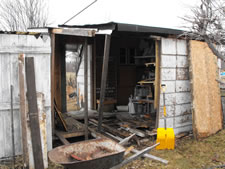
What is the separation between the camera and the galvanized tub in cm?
315

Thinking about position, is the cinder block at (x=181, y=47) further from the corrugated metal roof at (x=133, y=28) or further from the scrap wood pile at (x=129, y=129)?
the scrap wood pile at (x=129, y=129)

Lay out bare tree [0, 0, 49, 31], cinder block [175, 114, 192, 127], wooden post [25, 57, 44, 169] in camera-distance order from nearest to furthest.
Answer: wooden post [25, 57, 44, 169] < cinder block [175, 114, 192, 127] < bare tree [0, 0, 49, 31]

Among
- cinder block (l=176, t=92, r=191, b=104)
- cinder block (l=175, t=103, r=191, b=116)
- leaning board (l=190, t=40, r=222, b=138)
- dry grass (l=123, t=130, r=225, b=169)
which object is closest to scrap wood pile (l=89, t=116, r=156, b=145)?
dry grass (l=123, t=130, r=225, b=169)

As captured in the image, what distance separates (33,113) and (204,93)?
17.4 feet

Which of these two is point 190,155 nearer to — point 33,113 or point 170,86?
point 170,86

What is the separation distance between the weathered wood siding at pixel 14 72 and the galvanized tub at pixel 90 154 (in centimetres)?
146

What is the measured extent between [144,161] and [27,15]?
1670cm

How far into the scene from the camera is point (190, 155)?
528cm

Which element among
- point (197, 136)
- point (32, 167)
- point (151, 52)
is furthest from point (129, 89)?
point (32, 167)

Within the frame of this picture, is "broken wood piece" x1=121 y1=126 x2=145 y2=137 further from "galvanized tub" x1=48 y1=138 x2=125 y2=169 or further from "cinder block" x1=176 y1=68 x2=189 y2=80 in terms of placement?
"galvanized tub" x1=48 y1=138 x2=125 y2=169

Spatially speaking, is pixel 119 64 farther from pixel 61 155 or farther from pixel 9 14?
pixel 9 14

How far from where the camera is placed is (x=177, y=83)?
261 inches

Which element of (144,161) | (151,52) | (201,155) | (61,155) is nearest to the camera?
Result: (61,155)

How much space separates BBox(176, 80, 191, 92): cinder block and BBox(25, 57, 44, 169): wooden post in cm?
439
